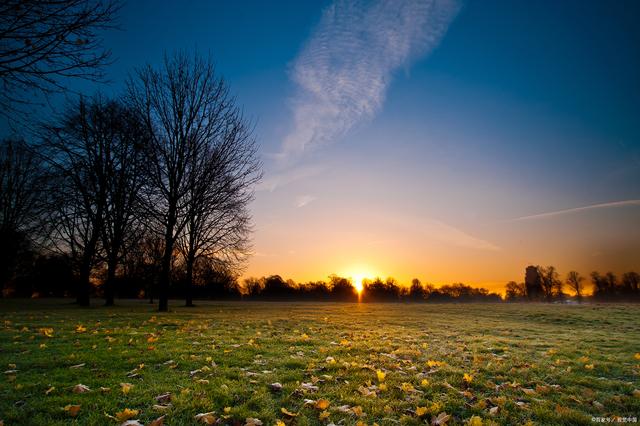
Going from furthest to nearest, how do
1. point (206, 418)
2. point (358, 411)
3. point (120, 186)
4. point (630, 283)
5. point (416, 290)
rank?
1. point (416, 290)
2. point (630, 283)
3. point (120, 186)
4. point (358, 411)
5. point (206, 418)

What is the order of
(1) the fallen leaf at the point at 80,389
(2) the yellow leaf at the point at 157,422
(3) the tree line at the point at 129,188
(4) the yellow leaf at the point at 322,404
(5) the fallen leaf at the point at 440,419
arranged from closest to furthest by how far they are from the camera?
(2) the yellow leaf at the point at 157,422
(5) the fallen leaf at the point at 440,419
(4) the yellow leaf at the point at 322,404
(1) the fallen leaf at the point at 80,389
(3) the tree line at the point at 129,188

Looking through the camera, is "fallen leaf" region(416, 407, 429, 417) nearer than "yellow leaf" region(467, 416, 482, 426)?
No

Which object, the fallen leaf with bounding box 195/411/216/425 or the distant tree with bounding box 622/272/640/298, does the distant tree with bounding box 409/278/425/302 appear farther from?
the fallen leaf with bounding box 195/411/216/425

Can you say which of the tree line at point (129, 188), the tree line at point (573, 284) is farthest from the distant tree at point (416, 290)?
the tree line at point (129, 188)

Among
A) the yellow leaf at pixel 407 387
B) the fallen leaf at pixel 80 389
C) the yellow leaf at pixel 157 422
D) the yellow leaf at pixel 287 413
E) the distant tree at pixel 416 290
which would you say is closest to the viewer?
the yellow leaf at pixel 157 422

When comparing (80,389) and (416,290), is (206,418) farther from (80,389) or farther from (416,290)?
(416,290)

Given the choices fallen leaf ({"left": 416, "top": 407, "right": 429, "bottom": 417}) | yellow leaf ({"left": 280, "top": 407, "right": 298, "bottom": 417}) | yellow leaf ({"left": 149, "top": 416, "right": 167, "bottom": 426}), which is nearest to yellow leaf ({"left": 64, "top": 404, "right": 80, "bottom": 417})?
yellow leaf ({"left": 149, "top": 416, "right": 167, "bottom": 426})

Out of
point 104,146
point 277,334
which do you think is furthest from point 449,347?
point 104,146

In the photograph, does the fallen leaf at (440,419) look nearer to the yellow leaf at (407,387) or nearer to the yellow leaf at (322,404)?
the yellow leaf at (407,387)

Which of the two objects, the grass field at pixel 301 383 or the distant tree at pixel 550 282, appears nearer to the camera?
the grass field at pixel 301 383

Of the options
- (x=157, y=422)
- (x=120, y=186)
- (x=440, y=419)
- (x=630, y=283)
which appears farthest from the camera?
(x=630, y=283)

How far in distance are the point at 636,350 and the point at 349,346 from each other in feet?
30.0

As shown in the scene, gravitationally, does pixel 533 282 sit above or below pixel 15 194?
below

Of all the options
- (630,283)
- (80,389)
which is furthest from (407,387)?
(630,283)
